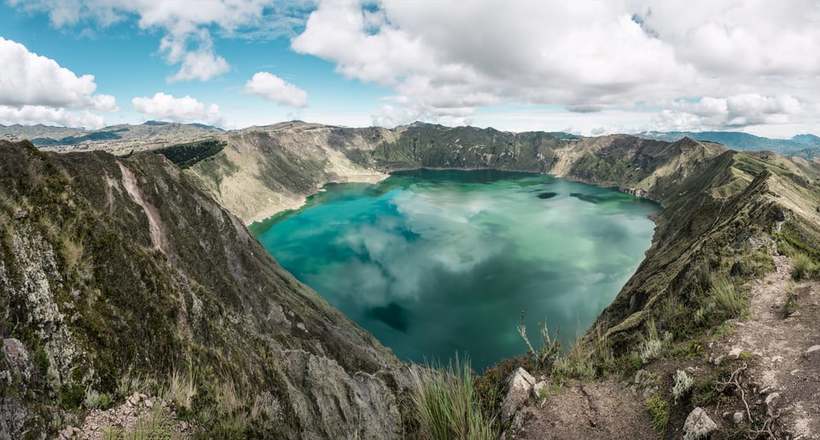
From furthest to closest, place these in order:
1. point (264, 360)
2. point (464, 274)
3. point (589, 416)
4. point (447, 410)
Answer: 1. point (464, 274)
2. point (264, 360)
3. point (589, 416)
4. point (447, 410)

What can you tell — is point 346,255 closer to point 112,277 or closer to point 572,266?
point 572,266

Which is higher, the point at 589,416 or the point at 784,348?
the point at 784,348

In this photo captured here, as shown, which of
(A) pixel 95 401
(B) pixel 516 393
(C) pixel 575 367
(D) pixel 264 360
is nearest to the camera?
(A) pixel 95 401

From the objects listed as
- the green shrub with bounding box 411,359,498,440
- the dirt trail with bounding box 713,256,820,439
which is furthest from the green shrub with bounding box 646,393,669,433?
the green shrub with bounding box 411,359,498,440

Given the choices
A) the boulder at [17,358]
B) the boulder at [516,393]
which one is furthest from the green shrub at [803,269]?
the boulder at [17,358]

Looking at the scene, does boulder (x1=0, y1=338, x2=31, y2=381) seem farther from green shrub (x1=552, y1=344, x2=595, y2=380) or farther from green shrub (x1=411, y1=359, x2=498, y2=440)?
green shrub (x1=552, y1=344, x2=595, y2=380)

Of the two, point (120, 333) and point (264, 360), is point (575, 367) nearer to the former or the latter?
point (120, 333)

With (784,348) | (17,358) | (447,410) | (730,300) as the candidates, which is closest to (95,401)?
(17,358)
